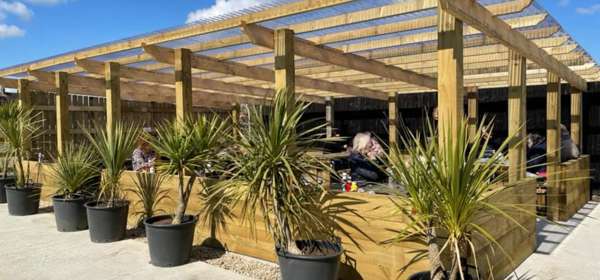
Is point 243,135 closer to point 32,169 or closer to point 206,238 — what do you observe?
point 206,238

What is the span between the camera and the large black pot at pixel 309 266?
280 centimetres

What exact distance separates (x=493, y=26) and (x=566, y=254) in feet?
7.50

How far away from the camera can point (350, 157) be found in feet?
22.5

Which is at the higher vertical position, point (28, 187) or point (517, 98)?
point (517, 98)

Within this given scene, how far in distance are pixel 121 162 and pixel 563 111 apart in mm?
7594

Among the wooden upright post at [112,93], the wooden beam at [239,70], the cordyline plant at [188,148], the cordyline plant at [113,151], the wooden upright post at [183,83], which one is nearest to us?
the cordyline plant at [188,148]

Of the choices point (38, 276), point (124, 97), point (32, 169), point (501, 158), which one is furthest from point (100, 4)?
point (501, 158)

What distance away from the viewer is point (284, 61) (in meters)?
3.68

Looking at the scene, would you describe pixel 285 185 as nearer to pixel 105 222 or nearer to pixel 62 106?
pixel 105 222

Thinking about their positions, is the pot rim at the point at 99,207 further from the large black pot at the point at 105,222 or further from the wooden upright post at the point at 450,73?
the wooden upright post at the point at 450,73

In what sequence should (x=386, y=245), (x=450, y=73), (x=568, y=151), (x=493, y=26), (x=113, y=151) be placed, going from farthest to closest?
(x=568, y=151) → (x=113, y=151) → (x=493, y=26) → (x=386, y=245) → (x=450, y=73)

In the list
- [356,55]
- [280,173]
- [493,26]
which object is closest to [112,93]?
[356,55]

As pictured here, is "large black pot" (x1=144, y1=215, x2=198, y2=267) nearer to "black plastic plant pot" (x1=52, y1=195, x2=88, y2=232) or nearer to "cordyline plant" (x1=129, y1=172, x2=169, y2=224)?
"cordyline plant" (x1=129, y1=172, x2=169, y2=224)

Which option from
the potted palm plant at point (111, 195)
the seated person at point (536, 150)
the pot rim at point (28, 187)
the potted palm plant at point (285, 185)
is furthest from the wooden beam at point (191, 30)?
the seated person at point (536, 150)
